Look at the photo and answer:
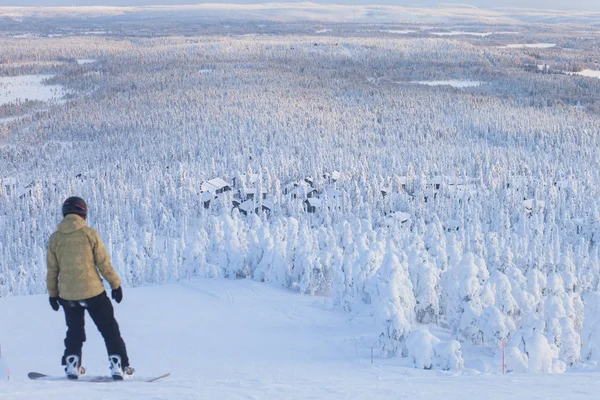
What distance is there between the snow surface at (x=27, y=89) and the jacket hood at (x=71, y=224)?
118141 millimetres

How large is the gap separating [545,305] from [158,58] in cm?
16828

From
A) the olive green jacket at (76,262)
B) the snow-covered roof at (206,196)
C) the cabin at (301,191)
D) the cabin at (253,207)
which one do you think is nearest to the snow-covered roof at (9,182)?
the snow-covered roof at (206,196)

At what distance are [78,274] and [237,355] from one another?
5.34 meters

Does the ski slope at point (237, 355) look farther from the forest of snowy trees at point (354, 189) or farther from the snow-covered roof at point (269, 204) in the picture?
the snow-covered roof at point (269, 204)

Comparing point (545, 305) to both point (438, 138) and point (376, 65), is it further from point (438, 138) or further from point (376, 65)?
point (376, 65)

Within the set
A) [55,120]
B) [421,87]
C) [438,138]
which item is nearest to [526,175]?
[438,138]

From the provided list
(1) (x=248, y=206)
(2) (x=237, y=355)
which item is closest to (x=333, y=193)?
(1) (x=248, y=206)

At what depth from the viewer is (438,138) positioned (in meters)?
80.0

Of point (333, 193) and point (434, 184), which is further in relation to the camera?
point (434, 184)

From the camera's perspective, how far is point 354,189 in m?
51.0

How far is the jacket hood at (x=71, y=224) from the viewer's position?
8633 millimetres

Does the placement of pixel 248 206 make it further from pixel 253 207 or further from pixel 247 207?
pixel 253 207

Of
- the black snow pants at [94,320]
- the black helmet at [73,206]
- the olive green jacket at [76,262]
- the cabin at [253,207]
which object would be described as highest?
the black helmet at [73,206]

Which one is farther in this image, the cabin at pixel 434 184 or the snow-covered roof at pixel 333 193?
the cabin at pixel 434 184
